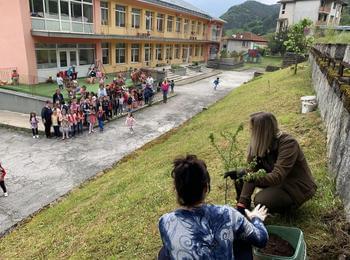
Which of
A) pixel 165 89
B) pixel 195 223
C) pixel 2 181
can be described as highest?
pixel 195 223

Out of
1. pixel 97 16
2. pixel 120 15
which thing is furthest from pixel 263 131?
pixel 120 15

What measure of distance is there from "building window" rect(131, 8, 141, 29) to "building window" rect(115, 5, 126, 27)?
146cm

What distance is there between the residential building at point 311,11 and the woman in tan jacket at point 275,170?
55.0m

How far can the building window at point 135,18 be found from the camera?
29922 millimetres

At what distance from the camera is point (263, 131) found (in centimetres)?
353

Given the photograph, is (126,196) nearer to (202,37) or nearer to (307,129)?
(307,129)

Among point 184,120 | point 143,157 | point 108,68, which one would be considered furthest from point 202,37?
point 143,157

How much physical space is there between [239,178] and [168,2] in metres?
34.0

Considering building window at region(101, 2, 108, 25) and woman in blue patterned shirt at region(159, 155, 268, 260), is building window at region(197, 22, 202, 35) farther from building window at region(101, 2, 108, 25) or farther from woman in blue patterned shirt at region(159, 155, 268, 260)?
woman in blue patterned shirt at region(159, 155, 268, 260)

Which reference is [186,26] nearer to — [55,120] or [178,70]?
[178,70]

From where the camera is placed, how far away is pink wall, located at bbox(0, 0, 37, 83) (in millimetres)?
18719

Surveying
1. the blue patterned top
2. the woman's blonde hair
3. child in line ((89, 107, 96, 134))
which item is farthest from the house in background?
the blue patterned top

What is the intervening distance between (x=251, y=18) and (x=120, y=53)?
235 ft

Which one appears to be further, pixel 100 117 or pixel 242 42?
pixel 242 42
